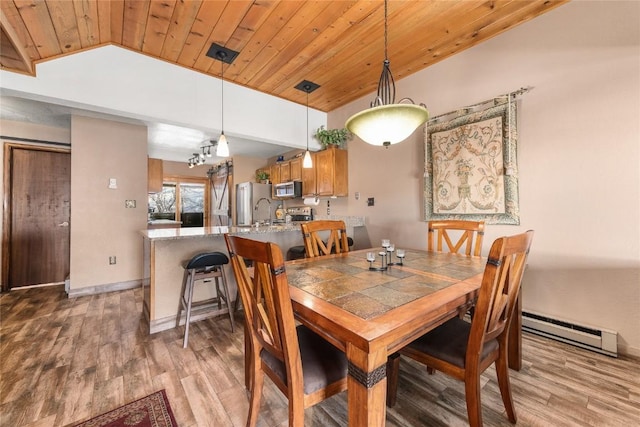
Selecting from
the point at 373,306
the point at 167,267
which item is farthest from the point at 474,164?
the point at 167,267

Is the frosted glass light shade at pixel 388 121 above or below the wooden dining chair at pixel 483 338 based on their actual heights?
above

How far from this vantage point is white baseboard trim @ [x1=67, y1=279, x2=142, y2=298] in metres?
3.36

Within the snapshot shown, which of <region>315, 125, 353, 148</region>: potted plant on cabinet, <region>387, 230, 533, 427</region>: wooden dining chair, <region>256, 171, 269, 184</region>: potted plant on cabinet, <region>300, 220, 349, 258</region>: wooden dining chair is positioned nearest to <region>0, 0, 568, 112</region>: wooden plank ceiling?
<region>315, 125, 353, 148</region>: potted plant on cabinet

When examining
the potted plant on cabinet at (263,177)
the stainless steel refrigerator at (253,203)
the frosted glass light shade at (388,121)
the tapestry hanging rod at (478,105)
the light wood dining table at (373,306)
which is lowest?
the light wood dining table at (373,306)

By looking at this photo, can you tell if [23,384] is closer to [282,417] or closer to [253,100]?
[282,417]

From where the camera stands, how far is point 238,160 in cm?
593

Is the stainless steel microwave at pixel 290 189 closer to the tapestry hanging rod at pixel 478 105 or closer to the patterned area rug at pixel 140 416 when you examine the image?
the tapestry hanging rod at pixel 478 105

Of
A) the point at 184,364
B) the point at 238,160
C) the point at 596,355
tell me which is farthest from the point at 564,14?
the point at 238,160

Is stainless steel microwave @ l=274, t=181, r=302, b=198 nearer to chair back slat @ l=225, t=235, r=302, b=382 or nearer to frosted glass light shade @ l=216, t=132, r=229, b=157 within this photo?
frosted glass light shade @ l=216, t=132, r=229, b=157

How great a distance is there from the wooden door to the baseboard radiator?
18.9 ft

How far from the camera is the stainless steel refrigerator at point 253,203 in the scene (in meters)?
5.23

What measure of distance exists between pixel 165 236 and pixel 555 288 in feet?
11.3

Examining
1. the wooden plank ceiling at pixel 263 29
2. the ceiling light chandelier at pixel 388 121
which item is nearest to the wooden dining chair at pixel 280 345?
the ceiling light chandelier at pixel 388 121

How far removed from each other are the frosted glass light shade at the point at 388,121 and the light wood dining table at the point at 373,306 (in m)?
0.85
